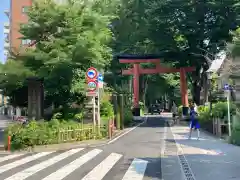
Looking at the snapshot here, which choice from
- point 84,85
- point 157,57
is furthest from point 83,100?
point 157,57

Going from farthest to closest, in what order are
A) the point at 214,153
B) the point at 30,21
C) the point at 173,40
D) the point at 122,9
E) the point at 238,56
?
1. the point at 122,9
2. the point at 173,40
3. the point at 30,21
4. the point at 214,153
5. the point at 238,56

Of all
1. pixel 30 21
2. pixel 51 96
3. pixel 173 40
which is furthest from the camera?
pixel 173 40

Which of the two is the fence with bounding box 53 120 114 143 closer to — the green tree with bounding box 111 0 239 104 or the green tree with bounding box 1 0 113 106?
the green tree with bounding box 1 0 113 106

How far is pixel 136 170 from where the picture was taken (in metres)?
9.34

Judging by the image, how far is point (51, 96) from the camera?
2064cm

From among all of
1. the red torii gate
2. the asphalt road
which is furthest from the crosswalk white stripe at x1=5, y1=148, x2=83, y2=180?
the red torii gate

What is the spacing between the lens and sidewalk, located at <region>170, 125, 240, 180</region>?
860cm

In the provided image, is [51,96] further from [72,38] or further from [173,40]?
[173,40]

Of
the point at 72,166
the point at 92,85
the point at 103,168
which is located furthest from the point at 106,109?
the point at 103,168

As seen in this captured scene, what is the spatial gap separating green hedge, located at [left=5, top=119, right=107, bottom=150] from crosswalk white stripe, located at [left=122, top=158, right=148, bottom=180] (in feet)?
15.4

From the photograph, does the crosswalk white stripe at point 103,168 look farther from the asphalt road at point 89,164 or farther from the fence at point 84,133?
the fence at point 84,133

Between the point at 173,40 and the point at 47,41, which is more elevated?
the point at 173,40

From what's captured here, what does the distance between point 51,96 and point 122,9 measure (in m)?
25.3

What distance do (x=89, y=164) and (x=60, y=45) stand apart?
9127mm
